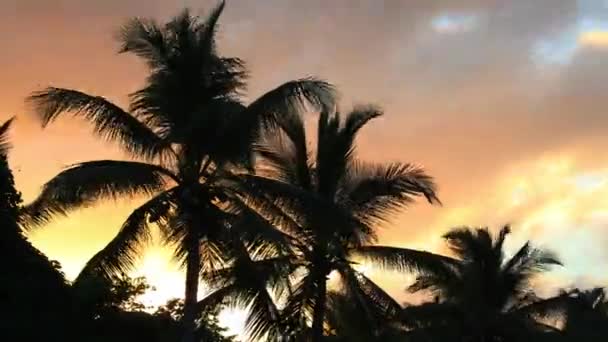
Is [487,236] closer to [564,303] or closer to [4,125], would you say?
[564,303]

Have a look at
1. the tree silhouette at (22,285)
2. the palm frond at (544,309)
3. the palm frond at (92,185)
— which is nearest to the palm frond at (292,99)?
the palm frond at (92,185)

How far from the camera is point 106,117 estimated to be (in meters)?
19.8

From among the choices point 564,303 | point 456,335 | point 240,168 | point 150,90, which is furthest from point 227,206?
point 564,303

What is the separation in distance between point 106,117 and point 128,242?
2.50 m

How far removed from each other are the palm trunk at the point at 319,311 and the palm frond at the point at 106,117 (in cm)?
553

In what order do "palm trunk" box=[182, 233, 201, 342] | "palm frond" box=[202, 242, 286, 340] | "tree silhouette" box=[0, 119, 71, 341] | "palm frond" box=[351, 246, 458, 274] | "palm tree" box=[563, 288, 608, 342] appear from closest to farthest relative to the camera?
"tree silhouette" box=[0, 119, 71, 341]
"palm frond" box=[202, 242, 286, 340]
"palm trunk" box=[182, 233, 201, 342]
"palm frond" box=[351, 246, 458, 274]
"palm tree" box=[563, 288, 608, 342]

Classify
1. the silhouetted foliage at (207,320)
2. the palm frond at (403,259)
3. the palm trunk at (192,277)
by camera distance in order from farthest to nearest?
the silhouetted foliage at (207,320) → the palm frond at (403,259) → the palm trunk at (192,277)

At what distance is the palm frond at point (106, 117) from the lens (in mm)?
19297

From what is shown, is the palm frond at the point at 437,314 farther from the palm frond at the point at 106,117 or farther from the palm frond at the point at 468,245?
the palm frond at the point at 106,117

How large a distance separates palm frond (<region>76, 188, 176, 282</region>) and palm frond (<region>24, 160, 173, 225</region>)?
0.41m

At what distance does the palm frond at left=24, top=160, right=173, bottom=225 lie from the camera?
1880cm

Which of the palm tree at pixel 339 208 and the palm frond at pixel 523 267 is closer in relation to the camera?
the palm tree at pixel 339 208

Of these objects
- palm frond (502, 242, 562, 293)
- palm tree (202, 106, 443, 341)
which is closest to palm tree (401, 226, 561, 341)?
palm frond (502, 242, 562, 293)

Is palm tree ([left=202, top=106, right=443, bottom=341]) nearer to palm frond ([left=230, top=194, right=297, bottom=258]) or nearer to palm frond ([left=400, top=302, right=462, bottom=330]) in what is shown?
palm frond ([left=230, top=194, right=297, bottom=258])
